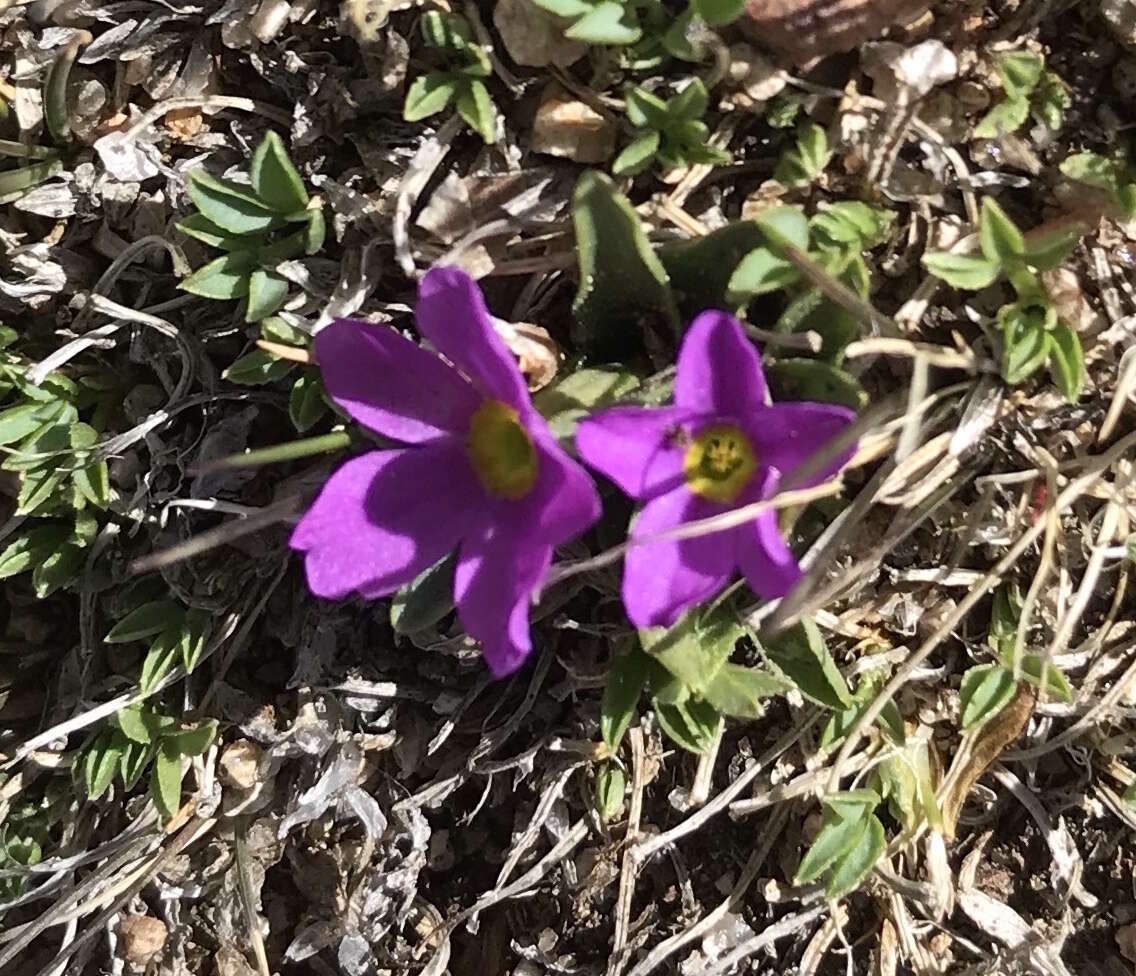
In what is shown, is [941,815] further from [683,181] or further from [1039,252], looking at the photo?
[683,181]

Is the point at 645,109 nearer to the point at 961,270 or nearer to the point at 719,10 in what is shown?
the point at 719,10

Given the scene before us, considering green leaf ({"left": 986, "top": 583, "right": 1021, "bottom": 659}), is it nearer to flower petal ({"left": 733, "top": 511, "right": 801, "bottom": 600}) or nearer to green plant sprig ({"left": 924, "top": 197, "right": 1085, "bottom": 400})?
green plant sprig ({"left": 924, "top": 197, "right": 1085, "bottom": 400})

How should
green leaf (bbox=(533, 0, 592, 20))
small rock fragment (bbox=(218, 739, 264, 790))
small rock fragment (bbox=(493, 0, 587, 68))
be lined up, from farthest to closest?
small rock fragment (bbox=(218, 739, 264, 790))
small rock fragment (bbox=(493, 0, 587, 68))
green leaf (bbox=(533, 0, 592, 20))

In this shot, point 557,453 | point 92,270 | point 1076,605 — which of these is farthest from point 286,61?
point 1076,605

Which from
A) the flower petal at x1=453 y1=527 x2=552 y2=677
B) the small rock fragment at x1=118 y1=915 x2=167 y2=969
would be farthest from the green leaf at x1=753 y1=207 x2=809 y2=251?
the small rock fragment at x1=118 y1=915 x2=167 y2=969

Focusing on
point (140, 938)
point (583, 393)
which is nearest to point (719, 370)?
point (583, 393)

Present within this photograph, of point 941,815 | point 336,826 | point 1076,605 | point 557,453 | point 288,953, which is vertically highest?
point 557,453
